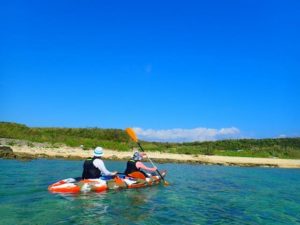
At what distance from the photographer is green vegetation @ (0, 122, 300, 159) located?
122ft

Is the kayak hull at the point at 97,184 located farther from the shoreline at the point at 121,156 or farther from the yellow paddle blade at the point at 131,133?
the shoreline at the point at 121,156

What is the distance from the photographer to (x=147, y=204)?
1426 centimetres

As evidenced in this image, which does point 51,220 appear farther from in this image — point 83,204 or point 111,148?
point 111,148

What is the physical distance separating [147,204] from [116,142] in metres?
28.0

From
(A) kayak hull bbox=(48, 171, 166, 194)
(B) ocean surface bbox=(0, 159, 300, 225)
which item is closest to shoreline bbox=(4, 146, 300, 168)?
(B) ocean surface bbox=(0, 159, 300, 225)

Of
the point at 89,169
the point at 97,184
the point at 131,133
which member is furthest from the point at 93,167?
the point at 131,133

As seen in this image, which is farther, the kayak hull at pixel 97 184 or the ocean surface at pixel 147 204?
the kayak hull at pixel 97 184

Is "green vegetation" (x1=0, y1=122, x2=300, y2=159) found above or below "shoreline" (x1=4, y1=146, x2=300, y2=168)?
above

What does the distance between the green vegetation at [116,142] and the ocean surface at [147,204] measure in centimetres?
1615

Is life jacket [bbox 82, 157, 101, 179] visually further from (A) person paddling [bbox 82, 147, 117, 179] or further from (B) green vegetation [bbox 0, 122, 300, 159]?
(B) green vegetation [bbox 0, 122, 300, 159]

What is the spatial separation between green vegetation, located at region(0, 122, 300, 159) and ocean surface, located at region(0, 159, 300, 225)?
16.1 metres

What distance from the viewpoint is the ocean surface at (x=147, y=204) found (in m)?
11.4

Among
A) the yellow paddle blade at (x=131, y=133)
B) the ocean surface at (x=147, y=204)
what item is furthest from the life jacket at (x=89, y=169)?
the yellow paddle blade at (x=131, y=133)

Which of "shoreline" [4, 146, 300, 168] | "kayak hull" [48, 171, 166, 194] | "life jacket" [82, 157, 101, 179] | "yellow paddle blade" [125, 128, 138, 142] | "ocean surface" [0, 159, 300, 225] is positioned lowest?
"ocean surface" [0, 159, 300, 225]
